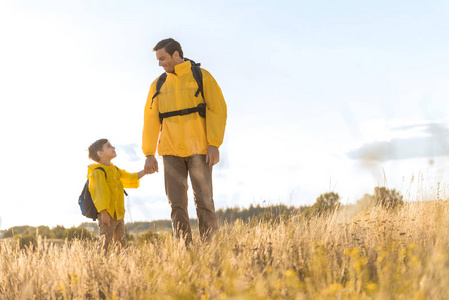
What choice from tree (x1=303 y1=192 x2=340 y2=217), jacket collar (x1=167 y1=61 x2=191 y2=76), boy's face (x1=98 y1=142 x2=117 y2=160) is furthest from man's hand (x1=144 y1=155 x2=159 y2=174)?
tree (x1=303 y1=192 x2=340 y2=217)

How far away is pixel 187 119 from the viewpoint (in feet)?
18.6

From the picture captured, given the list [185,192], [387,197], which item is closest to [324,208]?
[387,197]

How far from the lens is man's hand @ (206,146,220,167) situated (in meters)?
5.56

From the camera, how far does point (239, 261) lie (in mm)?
4234

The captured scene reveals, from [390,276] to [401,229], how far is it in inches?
77.6

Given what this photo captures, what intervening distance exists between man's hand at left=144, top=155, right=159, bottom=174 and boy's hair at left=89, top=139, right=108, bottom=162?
2.91ft

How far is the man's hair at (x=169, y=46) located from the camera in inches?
227

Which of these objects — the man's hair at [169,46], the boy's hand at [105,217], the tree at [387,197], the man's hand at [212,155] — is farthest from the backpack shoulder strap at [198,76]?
the tree at [387,197]

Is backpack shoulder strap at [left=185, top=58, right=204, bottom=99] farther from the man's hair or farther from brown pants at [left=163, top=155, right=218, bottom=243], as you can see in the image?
brown pants at [left=163, top=155, right=218, bottom=243]

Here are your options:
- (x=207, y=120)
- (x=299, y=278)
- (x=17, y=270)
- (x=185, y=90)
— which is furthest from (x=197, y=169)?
(x=17, y=270)

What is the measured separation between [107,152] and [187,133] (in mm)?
1435

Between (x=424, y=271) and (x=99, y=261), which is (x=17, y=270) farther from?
(x=424, y=271)

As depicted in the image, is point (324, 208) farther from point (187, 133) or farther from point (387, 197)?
point (187, 133)

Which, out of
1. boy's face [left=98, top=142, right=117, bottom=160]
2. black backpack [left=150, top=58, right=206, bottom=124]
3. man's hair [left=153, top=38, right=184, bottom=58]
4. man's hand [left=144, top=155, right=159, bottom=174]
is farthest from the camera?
boy's face [left=98, top=142, right=117, bottom=160]
